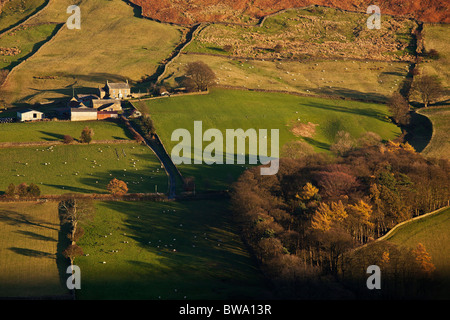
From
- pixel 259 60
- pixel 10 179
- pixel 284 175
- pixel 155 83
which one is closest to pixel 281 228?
pixel 284 175

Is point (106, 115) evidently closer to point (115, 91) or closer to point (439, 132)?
point (115, 91)

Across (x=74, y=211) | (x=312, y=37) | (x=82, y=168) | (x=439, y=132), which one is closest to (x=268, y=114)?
(x=439, y=132)

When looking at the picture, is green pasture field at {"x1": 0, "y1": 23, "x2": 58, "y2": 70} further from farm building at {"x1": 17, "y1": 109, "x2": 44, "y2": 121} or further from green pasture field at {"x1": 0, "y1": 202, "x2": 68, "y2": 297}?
green pasture field at {"x1": 0, "y1": 202, "x2": 68, "y2": 297}

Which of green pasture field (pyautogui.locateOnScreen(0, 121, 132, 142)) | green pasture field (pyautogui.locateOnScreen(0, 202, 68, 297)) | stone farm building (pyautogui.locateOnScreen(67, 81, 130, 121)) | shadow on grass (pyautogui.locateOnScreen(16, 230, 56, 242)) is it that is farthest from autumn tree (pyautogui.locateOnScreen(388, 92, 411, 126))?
shadow on grass (pyautogui.locateOnScreen(16, 230, 56, 242))

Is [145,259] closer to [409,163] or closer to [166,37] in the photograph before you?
[409,163]

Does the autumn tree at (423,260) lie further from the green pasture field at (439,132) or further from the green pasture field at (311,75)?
the green pasture field at (311,75)
